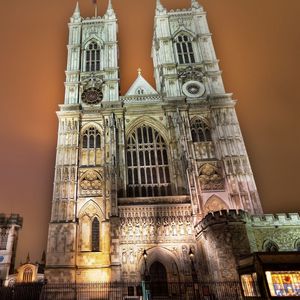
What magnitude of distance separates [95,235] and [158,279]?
675 cm

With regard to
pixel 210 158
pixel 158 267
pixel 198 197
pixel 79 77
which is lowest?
pixel 158 267

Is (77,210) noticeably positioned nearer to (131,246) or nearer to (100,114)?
(131,246)

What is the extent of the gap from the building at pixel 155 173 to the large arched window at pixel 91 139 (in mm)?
119

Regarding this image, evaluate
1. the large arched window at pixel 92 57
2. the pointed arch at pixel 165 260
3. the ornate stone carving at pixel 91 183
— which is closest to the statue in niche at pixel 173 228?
the pointed arch at pixel 165 260

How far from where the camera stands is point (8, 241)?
3403 centimetres

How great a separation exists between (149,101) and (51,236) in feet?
55.6

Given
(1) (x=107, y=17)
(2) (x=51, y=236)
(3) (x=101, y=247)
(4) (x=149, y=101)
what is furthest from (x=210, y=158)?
(1) (x=107, y=17)

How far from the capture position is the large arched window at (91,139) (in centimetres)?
2899

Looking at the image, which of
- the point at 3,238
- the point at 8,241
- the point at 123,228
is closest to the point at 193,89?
the point at 123,228

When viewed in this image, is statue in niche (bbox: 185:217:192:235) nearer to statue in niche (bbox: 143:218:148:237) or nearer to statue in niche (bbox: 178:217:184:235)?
statue in niche (bbox: 178:217:184:235)

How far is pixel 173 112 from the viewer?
29688 millimetres

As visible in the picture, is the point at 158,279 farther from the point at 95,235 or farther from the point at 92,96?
the point at 92,96

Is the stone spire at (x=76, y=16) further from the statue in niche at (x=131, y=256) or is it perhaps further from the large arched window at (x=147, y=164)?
the statue in niche at (x=131, y=256)

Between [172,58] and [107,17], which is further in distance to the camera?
[107,17]
